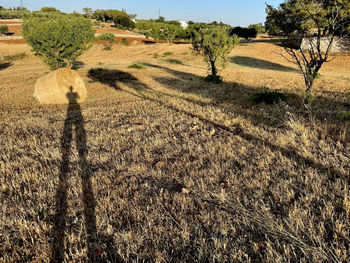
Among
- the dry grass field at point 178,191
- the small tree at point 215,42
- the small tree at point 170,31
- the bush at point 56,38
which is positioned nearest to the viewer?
the dry grass field at point 178,191

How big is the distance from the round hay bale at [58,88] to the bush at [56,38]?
9.33 meters

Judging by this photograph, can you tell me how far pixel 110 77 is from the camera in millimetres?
20062

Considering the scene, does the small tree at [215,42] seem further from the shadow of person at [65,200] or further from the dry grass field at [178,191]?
the shadow of person at [65,200]

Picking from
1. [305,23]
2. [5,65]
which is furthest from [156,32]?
[305,23]

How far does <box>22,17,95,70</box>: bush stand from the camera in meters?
18.7

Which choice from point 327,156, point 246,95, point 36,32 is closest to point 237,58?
point 246,95

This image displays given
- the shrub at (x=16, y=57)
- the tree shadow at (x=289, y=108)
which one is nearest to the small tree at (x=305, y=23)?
the tree shadow at (x=289, y=108)

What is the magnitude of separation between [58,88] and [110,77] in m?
8.61

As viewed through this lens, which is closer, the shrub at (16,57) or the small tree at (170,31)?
the shrub at (16,57)

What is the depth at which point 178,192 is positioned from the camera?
3506mm

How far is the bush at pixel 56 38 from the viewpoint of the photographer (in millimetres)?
18656

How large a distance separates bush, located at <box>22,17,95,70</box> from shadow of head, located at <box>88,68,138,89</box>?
2.91 meters

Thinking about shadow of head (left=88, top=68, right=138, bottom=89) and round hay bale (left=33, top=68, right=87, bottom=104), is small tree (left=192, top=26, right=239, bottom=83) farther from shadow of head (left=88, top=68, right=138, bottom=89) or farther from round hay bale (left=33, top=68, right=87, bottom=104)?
round hay bale (left=33, top=68, right=87, bottom=104)

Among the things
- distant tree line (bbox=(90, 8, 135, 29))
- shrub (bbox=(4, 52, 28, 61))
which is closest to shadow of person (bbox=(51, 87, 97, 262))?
shrub (bbox=(4, 52, 28, 61))
